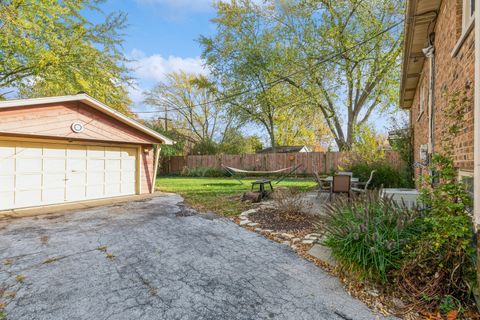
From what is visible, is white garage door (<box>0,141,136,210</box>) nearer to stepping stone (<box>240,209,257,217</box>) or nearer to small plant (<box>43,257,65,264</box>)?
small plant (<box>43,257,65,264</box>)

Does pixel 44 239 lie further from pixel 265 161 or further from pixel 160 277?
pixel 265 161

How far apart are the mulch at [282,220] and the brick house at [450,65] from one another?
247cm

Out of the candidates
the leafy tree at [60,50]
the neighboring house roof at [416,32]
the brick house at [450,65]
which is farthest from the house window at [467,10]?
the leafy tree at [60,50]

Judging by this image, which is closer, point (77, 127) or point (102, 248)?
point (102, 248)

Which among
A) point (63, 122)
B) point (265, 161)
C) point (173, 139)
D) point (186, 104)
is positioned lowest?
point (265, 161)

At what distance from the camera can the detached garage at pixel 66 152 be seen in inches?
245

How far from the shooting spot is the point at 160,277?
2.71 metres

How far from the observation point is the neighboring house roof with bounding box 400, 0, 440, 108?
3713 mm

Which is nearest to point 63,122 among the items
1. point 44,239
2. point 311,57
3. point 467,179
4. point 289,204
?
point 44,239

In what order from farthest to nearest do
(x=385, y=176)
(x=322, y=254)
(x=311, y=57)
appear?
(x=311, y=57), (x=385, y=176), (x=322, y=254)

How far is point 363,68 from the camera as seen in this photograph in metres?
15.1

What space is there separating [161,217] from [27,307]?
3202 millimetres

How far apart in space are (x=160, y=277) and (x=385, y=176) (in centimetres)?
856

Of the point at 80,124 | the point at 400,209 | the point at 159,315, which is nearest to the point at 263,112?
the point at 80,124
